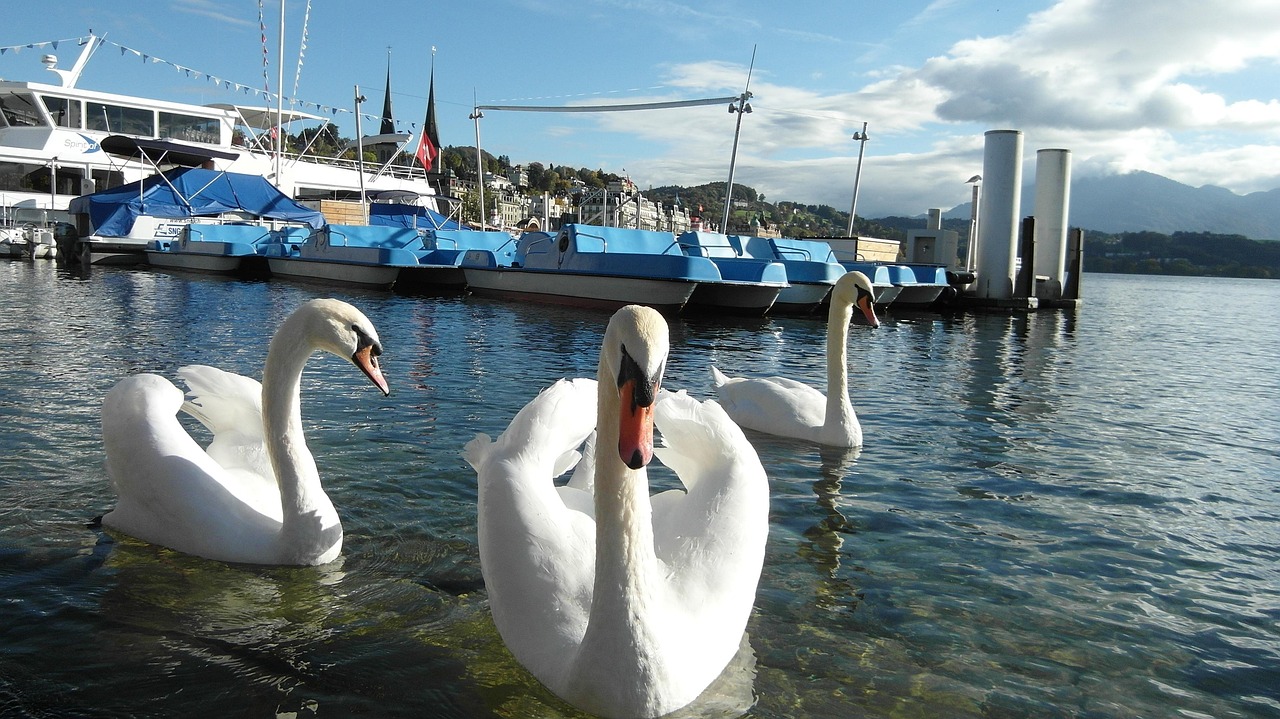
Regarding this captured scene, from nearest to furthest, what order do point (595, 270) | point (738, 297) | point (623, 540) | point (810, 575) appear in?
point (623, 540) → point (810, 575) → point (738, 297) → point (595, 270)

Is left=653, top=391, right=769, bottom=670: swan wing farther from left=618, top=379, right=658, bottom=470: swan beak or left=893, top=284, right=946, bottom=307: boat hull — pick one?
left=893, top=284, right=946, bottom=307: boat hull

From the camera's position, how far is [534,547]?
321cm

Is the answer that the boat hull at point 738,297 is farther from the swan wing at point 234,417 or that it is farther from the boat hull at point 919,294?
the swan wing at point 234,417

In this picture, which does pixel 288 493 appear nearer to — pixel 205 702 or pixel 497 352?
pixel 205 702

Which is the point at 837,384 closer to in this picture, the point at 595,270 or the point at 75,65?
the point at 595,270

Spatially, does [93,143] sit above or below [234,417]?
above

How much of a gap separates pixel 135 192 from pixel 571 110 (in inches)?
720

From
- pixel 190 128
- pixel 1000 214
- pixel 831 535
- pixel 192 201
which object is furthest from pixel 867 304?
pixel 190 128

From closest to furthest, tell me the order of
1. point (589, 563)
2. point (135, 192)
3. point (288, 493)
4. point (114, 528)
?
point (589, 563) < point (288, 493) < point (114, 528) < point (135, 192)

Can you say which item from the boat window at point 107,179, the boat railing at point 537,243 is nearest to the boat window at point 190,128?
the boat window at point 107,179

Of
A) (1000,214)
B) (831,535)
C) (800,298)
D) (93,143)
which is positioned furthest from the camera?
(93,143)

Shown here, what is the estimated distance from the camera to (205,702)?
119 inches

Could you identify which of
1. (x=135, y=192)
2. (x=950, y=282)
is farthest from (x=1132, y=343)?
(x=135, y=192)

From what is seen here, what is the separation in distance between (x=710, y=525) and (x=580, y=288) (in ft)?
60.3
